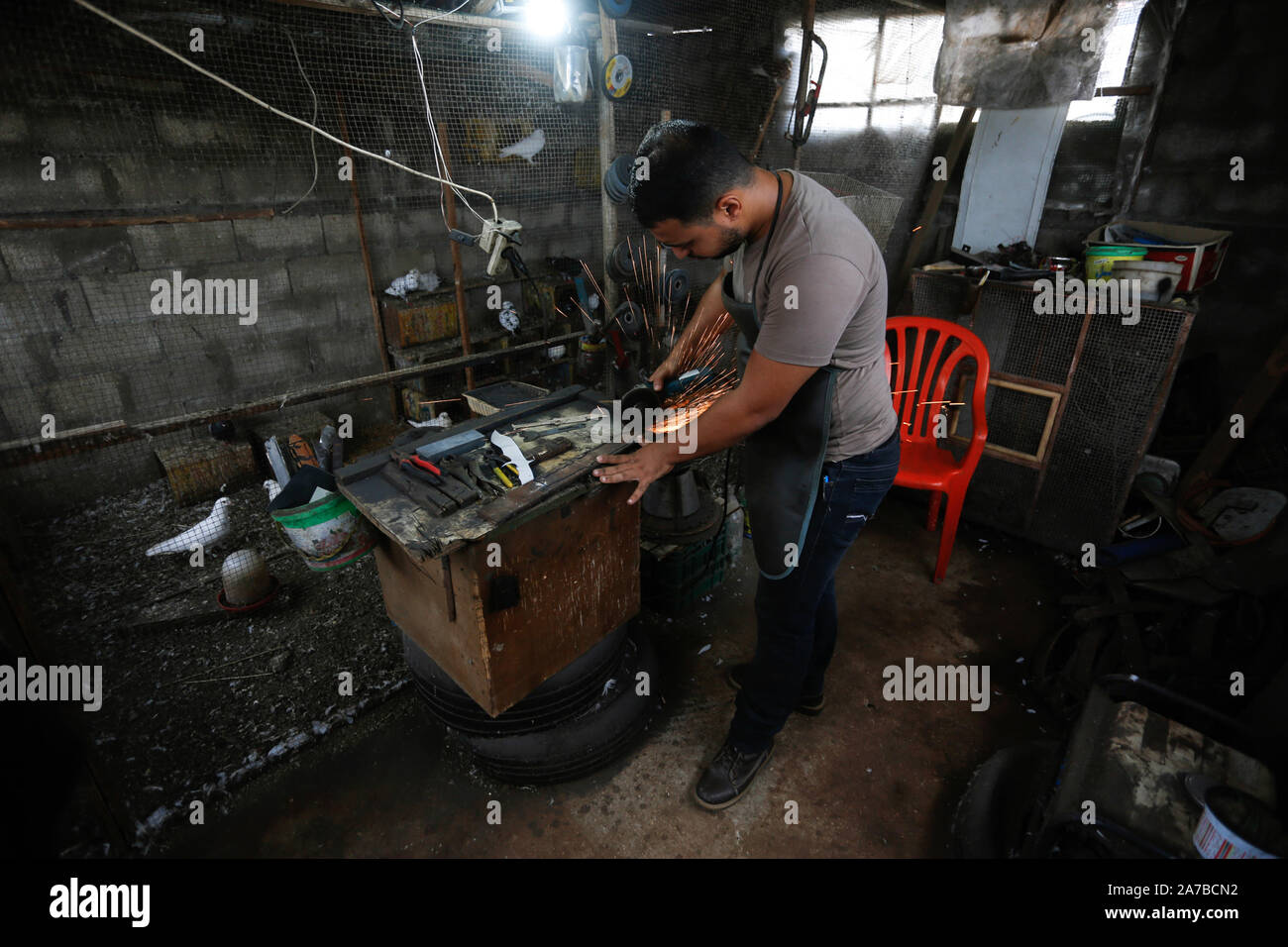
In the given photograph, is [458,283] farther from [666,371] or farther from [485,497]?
[485,497]

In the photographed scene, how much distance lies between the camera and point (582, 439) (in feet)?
7.70

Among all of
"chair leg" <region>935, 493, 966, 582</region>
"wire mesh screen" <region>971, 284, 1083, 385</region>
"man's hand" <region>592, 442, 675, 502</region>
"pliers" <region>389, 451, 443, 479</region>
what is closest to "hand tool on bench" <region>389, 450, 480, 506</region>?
"pliers" <region>389, 451, 443, 479</region>

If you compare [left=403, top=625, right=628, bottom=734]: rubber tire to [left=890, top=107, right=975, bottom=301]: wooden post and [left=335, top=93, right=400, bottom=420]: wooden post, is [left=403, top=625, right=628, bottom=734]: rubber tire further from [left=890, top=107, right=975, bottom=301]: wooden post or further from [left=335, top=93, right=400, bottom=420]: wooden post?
[left=890, top=107, right=975, bottom=301]: wooden post

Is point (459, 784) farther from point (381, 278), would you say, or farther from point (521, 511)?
point (381, 278)

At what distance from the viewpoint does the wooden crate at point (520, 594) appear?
1.93m

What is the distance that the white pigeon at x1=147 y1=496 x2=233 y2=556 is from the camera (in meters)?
3.92

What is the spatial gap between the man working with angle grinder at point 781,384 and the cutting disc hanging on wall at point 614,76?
1.93 meters

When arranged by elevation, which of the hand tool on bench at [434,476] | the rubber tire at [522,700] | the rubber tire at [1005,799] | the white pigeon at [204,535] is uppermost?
the hand tool on bench at [434,476]

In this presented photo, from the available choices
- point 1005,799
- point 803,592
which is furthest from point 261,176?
point 1005,799

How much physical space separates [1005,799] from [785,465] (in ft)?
5.51

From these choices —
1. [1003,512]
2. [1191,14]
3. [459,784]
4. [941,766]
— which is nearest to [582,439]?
[459,784]

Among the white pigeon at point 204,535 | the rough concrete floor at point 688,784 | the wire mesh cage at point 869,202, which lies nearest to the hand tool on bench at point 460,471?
the rough concrete floor at point 688,784

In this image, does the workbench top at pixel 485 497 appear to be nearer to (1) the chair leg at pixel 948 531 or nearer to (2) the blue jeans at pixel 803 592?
(2) the blue jeans at pixel 803 592

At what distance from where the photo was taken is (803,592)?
2.17m
